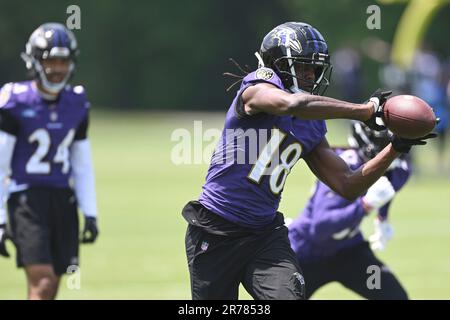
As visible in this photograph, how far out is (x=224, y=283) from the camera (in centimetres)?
455

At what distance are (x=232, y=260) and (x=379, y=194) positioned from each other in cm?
139

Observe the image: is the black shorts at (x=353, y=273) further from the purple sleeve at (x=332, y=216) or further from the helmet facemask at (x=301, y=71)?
the helmet facemask at (x=301, y=71)

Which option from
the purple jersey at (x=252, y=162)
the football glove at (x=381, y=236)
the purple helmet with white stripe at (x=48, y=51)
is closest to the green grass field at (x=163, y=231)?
the football glove at (x=381, y=236)

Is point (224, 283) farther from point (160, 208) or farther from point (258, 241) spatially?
point (160, 208)

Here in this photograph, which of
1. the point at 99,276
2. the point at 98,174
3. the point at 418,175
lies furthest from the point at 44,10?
the point at 99,276

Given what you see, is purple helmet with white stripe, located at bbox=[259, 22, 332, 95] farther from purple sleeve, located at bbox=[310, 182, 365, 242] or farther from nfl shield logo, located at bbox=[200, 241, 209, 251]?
purple sleeve, located at bbox=[310, 182, 365, 242]

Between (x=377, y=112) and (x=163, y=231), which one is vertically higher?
(x=377, y=112)

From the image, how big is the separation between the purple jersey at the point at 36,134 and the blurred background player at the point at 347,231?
4.97ft

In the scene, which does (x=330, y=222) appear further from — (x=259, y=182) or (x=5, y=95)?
(x=5, y=95)

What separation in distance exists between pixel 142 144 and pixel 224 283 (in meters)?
16.9

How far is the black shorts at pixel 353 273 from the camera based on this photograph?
5742 mm

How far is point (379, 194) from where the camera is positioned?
5574 millimetres

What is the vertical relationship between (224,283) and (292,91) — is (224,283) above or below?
below

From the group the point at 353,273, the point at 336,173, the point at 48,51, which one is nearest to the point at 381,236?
the point at 353,273
